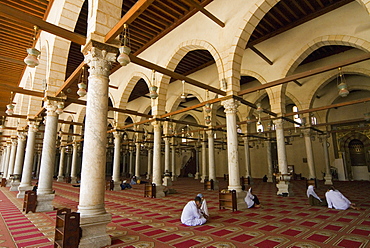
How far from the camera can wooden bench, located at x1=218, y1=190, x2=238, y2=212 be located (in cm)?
724

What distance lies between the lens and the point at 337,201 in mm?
7316

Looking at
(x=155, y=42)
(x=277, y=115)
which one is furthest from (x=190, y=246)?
(x=155, y=42)

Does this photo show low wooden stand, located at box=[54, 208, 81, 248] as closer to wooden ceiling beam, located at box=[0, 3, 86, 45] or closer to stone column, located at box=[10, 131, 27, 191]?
wooden ceiling beam, located at box=[0, 3, 86, 45]

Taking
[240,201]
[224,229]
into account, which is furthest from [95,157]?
[240,201]

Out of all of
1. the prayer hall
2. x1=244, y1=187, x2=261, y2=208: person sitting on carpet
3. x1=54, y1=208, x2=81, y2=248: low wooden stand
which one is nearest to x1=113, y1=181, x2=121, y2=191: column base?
the prayer hall

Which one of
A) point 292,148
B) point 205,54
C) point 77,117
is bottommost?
point 292,148

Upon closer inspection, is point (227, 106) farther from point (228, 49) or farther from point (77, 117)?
point (77, 117)

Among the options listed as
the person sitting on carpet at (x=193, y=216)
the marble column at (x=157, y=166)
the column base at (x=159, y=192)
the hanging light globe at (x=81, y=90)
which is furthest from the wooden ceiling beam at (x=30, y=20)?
the column base at (x=159, y=192)

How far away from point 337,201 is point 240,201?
125 inches

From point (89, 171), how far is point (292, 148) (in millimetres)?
23883

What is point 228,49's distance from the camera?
347 inches

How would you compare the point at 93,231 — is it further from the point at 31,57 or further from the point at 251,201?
the point at 251,201

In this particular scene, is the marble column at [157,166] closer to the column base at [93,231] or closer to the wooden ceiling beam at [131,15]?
the column base at [93,231]

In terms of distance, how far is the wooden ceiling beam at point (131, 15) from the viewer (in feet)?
13.2
